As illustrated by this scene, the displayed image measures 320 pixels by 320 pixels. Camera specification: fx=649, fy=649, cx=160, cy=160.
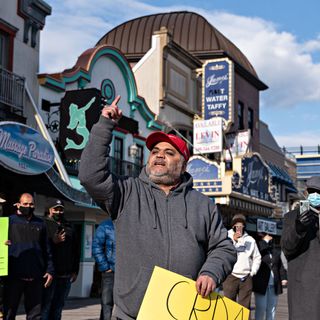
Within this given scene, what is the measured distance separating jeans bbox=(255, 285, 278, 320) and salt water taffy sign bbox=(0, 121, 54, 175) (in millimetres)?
5472

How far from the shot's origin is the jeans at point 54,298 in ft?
28.1

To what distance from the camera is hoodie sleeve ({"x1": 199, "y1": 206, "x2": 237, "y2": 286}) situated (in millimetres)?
4008

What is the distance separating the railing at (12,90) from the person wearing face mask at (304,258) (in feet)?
37.7

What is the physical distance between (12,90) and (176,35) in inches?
591

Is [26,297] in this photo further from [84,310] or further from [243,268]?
[84,310]

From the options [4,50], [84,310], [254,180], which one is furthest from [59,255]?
[254,180]

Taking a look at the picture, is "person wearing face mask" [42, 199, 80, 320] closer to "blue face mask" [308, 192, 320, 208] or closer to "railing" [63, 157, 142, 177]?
"blue face mask" [308, 192, 320, 208]

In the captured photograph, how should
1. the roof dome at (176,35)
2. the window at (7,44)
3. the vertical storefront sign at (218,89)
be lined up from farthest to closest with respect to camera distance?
the roof dome at (176,35)
the vertical storefront sign at (218,89)
the window at (7,44)

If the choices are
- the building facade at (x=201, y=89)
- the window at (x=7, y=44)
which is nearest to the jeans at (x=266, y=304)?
the window at (x=7, y=44)

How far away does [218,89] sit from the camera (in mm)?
27375

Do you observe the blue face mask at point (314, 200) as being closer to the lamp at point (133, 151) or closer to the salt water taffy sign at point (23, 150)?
the salt water taffy sign at point (23, 150)

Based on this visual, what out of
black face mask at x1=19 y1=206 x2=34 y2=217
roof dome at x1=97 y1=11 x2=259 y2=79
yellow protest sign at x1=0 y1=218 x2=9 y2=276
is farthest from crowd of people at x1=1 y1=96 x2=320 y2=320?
roof dome at x1=97 y1=11 x2=259 y2=79

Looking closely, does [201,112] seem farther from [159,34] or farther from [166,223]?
[166,223]

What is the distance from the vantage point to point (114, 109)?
392 cm
